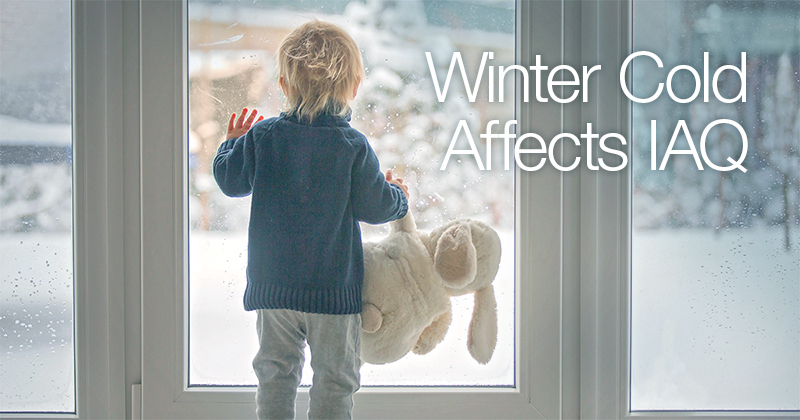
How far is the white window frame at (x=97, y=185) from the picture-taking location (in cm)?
114

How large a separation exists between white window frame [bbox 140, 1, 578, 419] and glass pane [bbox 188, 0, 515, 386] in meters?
0.03

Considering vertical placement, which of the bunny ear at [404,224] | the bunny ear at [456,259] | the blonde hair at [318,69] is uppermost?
the blonde hair at [318,69]

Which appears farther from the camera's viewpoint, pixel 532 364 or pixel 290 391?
pixel 532 364

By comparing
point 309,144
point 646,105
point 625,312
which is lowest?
point 625,312

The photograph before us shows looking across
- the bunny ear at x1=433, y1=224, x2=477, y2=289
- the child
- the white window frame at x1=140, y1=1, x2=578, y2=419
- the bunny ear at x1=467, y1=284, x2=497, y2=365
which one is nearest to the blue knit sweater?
the child

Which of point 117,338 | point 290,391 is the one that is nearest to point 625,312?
point 290,391

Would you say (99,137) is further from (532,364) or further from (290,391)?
(532,364)

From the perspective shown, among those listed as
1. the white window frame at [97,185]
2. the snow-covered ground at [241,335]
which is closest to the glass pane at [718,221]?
the snow-covered ground at [241,335]

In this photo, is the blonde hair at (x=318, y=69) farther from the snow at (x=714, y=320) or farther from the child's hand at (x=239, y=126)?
the snow at (x=714, y=320)

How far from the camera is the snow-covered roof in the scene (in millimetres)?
1167

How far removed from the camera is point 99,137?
1140 millimetres

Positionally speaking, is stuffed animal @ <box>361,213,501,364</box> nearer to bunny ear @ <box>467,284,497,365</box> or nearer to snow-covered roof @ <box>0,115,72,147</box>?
bunny ear @ <box>467,284,497,365</box>

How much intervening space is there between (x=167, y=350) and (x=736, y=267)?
4.36 ft

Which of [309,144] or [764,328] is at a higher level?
[309,144]
